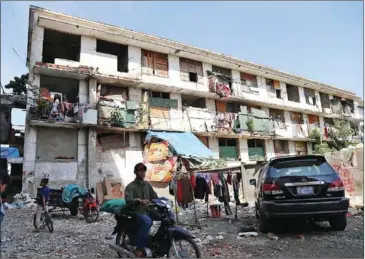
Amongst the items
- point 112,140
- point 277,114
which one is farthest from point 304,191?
point 277,114

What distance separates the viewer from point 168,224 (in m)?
4.22

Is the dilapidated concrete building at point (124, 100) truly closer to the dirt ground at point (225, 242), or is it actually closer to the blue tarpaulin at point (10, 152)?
the blue tarpaulin at point (10, 152)

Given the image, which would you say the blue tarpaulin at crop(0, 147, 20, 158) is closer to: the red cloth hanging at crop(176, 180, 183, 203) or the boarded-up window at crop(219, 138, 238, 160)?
the boarded-up window at crop(219, 138, 238, 160)

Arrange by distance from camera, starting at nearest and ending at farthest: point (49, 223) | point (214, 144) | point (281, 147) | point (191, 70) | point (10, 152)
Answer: point (49, 223) → point (10, 152) → point (214, 144) → point (191, 70) → point (281, 147)

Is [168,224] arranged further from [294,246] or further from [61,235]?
[61,235]

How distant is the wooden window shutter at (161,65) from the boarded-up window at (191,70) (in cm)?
122

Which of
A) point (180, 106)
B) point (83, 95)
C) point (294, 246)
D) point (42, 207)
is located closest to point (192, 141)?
point (180, 106)

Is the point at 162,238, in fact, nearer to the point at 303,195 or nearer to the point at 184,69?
the point at 303,195

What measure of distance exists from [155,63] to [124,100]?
11.2 ft

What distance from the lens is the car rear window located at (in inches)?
244

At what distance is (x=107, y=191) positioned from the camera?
14508 mm

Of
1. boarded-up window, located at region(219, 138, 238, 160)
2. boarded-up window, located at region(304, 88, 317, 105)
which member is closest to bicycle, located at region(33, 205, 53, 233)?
boarded-up window, located at region(219, 138, 238, 160)

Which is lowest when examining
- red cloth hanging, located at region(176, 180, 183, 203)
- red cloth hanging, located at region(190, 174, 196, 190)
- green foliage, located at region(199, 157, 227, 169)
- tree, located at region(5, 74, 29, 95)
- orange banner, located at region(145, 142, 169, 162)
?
red cloth hanging, located at region(176, 180, 183, 203)

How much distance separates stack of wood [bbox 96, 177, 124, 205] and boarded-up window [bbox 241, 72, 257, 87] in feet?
42.8
